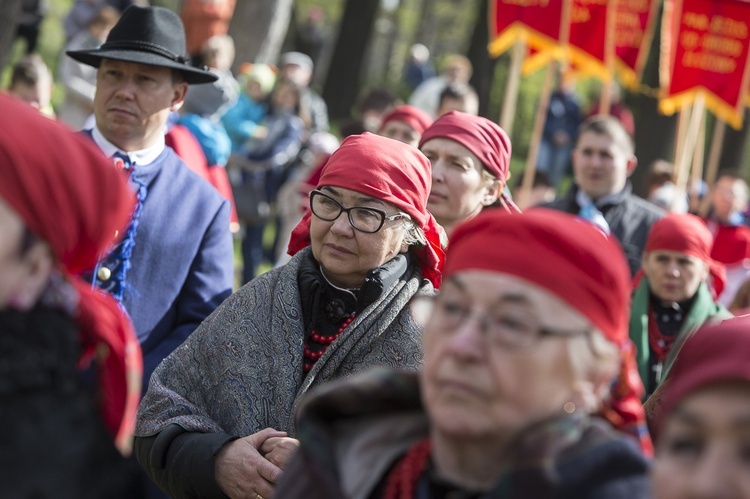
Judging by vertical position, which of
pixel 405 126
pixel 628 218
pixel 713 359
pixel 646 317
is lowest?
pixel 646 317

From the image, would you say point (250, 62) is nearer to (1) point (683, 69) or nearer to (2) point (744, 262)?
(1) point (683, 69)

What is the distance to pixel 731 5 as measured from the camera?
1145 cm

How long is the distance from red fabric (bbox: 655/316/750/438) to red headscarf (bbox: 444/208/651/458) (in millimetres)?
202

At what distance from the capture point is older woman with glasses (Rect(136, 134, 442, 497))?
3979mm

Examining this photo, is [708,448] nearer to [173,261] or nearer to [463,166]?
[173,261]

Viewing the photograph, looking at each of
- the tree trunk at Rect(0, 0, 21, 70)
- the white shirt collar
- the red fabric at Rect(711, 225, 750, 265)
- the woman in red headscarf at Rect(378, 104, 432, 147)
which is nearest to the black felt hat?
the white shirt collar

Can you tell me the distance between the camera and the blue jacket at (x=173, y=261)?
16.0ft

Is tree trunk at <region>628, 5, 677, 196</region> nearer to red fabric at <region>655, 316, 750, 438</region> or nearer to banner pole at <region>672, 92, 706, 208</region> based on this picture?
banner pole at <region>672, 92, 706, 208</region>

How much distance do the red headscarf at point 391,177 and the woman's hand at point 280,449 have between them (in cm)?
94

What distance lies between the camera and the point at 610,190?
8.17 m

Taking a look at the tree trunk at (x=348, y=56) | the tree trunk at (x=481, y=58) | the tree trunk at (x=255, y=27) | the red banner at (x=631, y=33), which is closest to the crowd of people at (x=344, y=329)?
the red banner at (x=631, y=33)

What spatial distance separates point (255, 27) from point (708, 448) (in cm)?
1296

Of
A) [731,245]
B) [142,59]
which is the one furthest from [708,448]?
[731,245]

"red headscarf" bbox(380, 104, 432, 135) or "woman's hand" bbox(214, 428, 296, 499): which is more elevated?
"red headscarf" bbox(380, 104, 432, 135)
